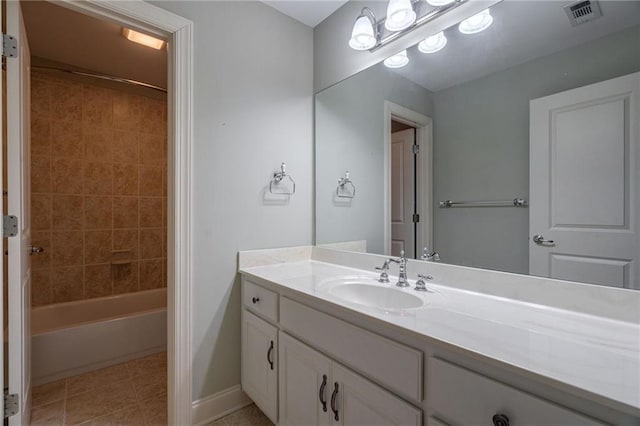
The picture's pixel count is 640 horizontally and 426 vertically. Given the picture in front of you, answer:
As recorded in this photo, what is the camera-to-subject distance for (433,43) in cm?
141

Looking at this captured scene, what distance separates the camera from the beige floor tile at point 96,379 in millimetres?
1864

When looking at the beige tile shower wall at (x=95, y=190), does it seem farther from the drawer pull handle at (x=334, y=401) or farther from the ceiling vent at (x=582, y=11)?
the ceiling vent at (x=582, y=11)

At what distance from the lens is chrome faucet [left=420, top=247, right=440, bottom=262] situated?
1.39m

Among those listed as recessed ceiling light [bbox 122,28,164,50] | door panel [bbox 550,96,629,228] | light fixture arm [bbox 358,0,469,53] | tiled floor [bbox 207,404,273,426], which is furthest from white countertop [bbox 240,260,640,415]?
recessed ceiling light [bbox 122,28,164,50]

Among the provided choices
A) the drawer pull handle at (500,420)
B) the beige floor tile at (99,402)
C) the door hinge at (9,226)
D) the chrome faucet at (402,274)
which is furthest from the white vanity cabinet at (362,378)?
the door hinge at (9,226)

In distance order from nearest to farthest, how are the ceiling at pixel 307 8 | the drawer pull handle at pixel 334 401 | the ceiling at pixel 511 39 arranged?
the ceiling at pixel 511 39, the drawer pull handle at pixel 334 401, the ceiling at pixel 307 8

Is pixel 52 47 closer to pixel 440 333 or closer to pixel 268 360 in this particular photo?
pixel 268 360

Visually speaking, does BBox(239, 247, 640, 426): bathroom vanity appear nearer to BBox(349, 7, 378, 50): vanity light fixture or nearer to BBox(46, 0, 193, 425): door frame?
BBox(46, 0, 193, 425): door frame

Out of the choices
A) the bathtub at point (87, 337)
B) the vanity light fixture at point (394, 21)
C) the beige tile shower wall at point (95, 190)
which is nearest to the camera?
the vanity light fixture at point (394, 21)

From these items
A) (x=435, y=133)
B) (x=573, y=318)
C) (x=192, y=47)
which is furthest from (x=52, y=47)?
(x=573, y=318)

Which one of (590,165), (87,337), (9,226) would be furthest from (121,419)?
(590,165)

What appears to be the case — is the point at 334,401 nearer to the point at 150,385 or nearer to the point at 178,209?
the point at 178,209

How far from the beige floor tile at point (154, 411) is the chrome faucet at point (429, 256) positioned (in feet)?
5.37

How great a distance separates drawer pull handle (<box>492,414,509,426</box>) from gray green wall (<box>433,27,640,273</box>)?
635 mm
